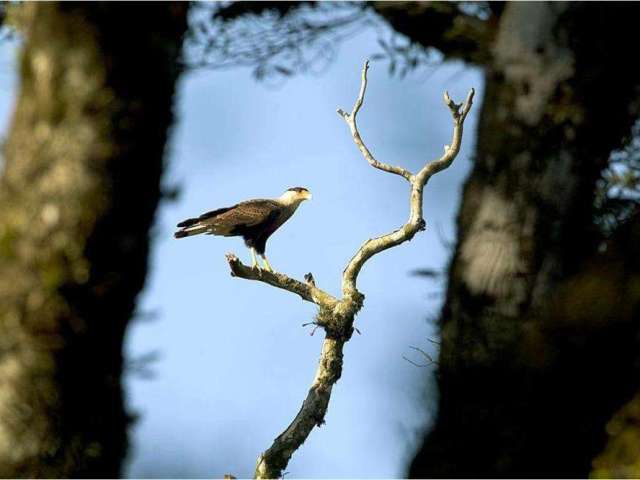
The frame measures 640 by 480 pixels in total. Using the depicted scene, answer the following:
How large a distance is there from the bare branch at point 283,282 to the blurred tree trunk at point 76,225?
3.67 metres

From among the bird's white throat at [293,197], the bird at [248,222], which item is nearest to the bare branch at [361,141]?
the bird at [248,222]

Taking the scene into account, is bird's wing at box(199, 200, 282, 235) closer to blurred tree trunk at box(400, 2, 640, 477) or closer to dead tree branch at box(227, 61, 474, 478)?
dead tree branch at box(227, 61, 474, 478)

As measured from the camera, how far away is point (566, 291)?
6.47 ft

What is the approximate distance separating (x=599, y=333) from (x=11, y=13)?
2884mm

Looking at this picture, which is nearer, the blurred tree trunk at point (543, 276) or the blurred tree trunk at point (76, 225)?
the blurred tree trunk at point (76, 225)

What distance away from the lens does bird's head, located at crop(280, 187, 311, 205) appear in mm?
9095

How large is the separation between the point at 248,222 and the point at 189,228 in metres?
0.76

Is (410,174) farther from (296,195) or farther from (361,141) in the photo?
(296,195)

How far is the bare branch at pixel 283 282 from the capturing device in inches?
214

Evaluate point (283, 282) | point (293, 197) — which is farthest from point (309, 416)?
point (293, 197)

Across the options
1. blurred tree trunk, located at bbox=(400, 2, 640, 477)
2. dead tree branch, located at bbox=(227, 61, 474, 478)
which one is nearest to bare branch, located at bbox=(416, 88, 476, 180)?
dead tree branch, located at bbox=(227, 61, 474, 478)

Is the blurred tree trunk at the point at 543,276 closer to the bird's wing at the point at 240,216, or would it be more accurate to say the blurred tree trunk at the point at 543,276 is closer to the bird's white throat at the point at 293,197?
the bird's wing at the point at 240,216

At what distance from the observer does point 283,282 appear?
18.6ft

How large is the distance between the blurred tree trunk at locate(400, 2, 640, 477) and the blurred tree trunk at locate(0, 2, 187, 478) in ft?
2.29
